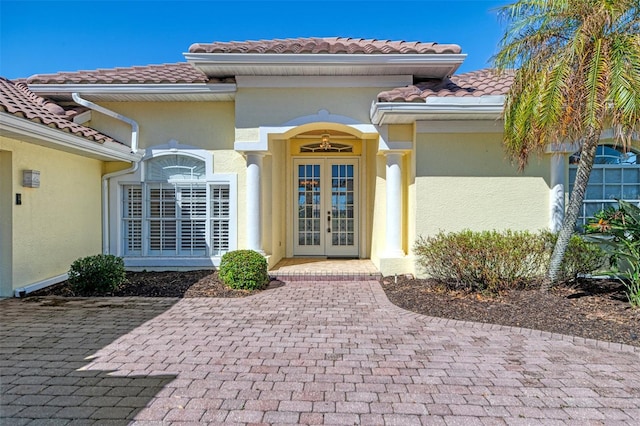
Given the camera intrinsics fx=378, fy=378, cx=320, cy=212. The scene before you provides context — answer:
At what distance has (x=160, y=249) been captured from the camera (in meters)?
9.49

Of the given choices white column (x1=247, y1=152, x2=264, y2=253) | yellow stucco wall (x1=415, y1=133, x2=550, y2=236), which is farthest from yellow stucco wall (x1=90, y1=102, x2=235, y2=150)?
yellow stucco wall (x1=415, y1=133, x2=550, y2=236)

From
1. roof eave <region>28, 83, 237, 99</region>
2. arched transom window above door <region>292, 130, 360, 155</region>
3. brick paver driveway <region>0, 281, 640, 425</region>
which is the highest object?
roof eave <region>28, 83, 237, 99</region>

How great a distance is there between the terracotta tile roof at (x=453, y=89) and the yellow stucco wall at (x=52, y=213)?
6964 mm

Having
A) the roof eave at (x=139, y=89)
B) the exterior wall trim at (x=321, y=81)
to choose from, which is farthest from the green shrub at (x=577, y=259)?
the roof eave at (x=139, y=89)

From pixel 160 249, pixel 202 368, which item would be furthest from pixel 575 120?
pixel 160 249

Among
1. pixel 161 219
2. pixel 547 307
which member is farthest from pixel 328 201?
pixel 547 307

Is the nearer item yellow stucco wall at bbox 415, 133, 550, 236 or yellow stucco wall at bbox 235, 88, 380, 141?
yellow stucco wall at bbox 415, 133, 550, 236

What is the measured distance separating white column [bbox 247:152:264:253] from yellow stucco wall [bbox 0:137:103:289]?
380 cm

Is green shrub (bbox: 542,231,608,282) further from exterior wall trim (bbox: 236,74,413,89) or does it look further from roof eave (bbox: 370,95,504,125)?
exterior wall trim (bbox: 236,74,413,89)

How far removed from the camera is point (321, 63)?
27.1 ft

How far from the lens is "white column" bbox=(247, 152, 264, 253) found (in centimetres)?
901

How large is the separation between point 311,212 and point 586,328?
761 centimetres

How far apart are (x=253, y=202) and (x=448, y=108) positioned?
188 inches

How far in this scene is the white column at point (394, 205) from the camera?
875cm
